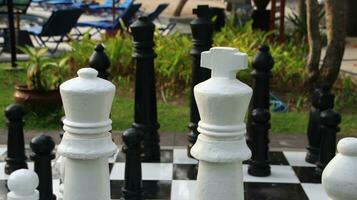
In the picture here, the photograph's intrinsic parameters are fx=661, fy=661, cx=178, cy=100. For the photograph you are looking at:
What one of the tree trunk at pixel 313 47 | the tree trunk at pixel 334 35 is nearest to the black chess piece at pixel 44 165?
the tree trunk at pixel 334 35

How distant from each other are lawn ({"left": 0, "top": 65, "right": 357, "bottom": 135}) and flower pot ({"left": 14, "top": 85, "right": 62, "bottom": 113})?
67 mm

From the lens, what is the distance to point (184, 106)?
6.29m

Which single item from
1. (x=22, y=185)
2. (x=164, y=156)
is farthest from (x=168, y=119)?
(x=22, y=185)

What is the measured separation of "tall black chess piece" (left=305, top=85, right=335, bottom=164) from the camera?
422 cm

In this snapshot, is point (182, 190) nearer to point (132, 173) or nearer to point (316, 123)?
point (132, 173)

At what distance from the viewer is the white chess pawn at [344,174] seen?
2.02 metres

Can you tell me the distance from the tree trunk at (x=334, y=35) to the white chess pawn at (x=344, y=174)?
407 cm

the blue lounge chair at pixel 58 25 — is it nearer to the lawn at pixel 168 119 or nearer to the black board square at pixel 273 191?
the lawn at pixel 168 119

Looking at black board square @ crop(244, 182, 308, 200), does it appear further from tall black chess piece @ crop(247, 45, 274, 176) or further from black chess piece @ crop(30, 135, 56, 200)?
black chess piece @ crop(30, 135, 56, 200)

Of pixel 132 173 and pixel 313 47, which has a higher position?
pixel 313 47

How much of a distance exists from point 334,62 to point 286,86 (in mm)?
756

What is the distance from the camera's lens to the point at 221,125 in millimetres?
2279

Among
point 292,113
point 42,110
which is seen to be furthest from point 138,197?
point 292,113

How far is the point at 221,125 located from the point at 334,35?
13.5 ft
